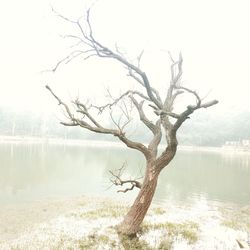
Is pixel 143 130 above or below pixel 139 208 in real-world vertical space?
above

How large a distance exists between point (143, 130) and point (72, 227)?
10736 cm

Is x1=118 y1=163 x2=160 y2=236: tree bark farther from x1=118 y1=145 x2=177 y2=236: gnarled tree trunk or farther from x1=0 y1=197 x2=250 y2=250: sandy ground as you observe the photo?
x1=0 y1=197 x2=250 y2=250: sandy ground

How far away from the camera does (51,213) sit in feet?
53.3

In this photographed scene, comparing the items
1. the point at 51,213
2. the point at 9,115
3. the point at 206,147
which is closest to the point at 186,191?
the point at 51,213

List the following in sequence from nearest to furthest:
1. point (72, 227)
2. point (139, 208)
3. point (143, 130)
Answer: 1. point (139, 208)
2. point (72, 227)
3. point (143, 130)

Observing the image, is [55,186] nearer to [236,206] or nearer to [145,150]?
[236,206]

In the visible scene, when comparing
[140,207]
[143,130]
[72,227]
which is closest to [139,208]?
[140,207]

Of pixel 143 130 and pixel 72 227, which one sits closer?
pixel 72 227

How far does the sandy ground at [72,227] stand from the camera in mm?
10648

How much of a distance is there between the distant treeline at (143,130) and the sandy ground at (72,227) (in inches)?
3787

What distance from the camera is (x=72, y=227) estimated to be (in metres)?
12.7

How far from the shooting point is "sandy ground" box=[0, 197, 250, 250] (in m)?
10.6

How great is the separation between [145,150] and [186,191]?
17.6 meters

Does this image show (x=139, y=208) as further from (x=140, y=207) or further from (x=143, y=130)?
(x=143, y=130)
